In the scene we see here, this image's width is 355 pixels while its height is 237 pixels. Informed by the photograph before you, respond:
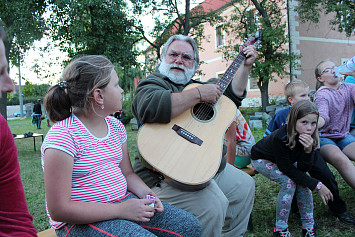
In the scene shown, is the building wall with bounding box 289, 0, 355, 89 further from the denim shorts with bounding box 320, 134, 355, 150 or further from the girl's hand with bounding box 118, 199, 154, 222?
the girl's hand with bounding box 118, 199, 154, 222

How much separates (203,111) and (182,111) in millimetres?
252

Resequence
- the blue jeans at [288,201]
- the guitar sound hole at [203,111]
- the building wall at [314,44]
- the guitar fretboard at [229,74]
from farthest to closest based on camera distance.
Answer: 1. the building wall at [314,44]
2. the blue jeans at [288,201]
3. the guitar fretboard at [229,74]
4. the guitar sound hole at [203,111]

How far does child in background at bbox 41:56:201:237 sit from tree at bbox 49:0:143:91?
5802mm

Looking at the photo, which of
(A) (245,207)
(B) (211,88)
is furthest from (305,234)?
(B) (211,88)

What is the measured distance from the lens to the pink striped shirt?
1.25 m

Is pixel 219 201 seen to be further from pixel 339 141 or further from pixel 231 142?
pixel 339 141

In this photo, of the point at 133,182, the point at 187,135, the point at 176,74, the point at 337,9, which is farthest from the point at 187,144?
the point at 337,9

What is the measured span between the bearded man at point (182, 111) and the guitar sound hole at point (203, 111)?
3.9 inches

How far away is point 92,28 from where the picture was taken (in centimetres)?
725

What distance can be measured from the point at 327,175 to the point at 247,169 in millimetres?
733

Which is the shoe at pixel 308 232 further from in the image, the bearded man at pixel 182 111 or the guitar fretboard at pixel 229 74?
the guitar fretboard at pixel 229 74

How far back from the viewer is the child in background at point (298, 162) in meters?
2.34

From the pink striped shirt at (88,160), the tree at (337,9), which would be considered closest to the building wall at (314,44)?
the tree at (337,9)

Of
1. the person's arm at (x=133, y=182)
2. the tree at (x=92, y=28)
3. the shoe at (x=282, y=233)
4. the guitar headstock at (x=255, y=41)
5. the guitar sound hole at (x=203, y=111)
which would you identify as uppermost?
the tree at (x=92, y=28)
